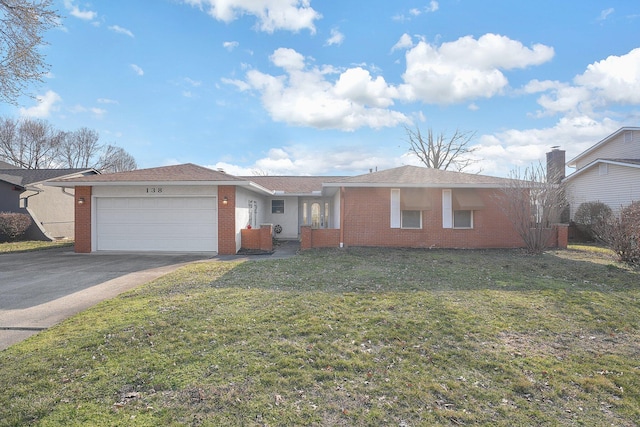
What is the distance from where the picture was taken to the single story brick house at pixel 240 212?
12.5m

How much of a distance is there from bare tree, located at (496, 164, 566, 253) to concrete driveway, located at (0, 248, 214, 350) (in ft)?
38.8

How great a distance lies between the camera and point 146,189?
12727mm

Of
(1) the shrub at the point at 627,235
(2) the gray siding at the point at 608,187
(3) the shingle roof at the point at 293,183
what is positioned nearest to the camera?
(1) the shrub at the point at 627,235

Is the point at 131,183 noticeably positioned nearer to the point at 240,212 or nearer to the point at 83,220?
the point at 83,220

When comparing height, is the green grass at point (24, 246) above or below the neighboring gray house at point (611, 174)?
below

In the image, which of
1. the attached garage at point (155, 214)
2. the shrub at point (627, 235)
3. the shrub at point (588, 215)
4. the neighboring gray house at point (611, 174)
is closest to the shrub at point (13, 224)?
the attached garage at point (155, 214)

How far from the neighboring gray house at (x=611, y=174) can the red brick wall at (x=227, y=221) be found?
1900 centimetres

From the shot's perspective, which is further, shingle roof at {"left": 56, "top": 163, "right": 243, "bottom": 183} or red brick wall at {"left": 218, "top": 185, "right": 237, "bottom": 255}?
red brick wall at {"left": 218, "top": 185, "right": 237, "bottom": 255}

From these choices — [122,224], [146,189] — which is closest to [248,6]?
[146,189]

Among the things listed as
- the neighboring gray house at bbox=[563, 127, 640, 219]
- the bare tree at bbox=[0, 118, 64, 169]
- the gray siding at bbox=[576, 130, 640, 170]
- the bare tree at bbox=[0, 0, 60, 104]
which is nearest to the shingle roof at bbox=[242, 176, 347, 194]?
the bare tree at bbox=[0, 0, 60, 104]

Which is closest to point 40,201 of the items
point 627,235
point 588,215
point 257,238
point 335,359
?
point 257,238

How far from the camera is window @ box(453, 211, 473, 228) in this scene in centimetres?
1355

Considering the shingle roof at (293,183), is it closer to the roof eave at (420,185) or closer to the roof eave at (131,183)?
the roof eave at (420,185)

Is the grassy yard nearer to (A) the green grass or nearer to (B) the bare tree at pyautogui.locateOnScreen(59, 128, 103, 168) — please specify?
(A) the green grass
